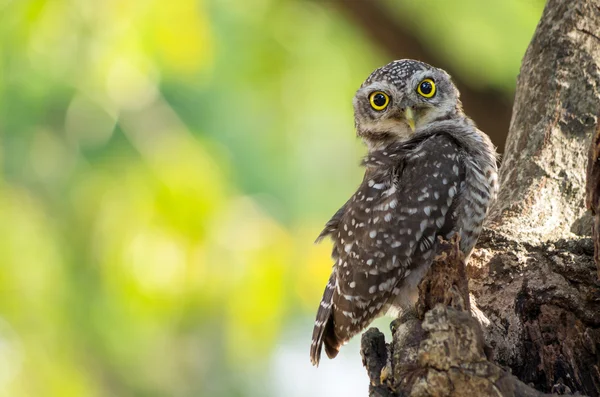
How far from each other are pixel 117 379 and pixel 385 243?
4.51 metres

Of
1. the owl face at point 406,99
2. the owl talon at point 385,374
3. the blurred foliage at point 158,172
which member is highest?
the blurred foliage at point 158,172

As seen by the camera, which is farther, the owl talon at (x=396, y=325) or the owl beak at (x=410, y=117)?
the owl beak at (x=410, y=117)

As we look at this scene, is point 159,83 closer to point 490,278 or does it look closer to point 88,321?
point 88,321

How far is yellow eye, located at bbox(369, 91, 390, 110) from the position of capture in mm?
4168

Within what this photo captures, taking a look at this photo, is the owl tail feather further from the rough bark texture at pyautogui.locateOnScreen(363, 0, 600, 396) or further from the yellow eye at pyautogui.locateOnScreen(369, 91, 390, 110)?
the yellow eye at pyautogui.locateOnScreen(369, 91, 390, 110)

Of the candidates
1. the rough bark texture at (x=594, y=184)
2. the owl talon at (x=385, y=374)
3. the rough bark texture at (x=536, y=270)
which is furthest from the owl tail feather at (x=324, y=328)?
the rough bark texture at (x=594, y=184)

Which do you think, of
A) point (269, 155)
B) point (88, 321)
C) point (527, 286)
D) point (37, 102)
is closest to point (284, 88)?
point (269, 155)

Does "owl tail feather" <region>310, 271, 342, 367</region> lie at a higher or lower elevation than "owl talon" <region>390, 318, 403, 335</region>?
higher

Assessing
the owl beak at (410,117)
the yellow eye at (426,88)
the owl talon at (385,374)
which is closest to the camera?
the owl talon at (385,374)

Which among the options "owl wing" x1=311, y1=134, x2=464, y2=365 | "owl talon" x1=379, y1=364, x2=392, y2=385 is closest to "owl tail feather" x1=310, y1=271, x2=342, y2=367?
"owl wing" x1=311, y1=134, x2=464, y2=365

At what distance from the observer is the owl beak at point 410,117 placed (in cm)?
403

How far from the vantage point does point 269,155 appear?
682cm

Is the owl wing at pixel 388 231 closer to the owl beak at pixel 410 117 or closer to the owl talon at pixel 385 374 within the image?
the owl beak at pixel 410 117

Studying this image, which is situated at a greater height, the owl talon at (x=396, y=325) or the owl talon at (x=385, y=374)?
the owl talon at (x=396, y=325)
